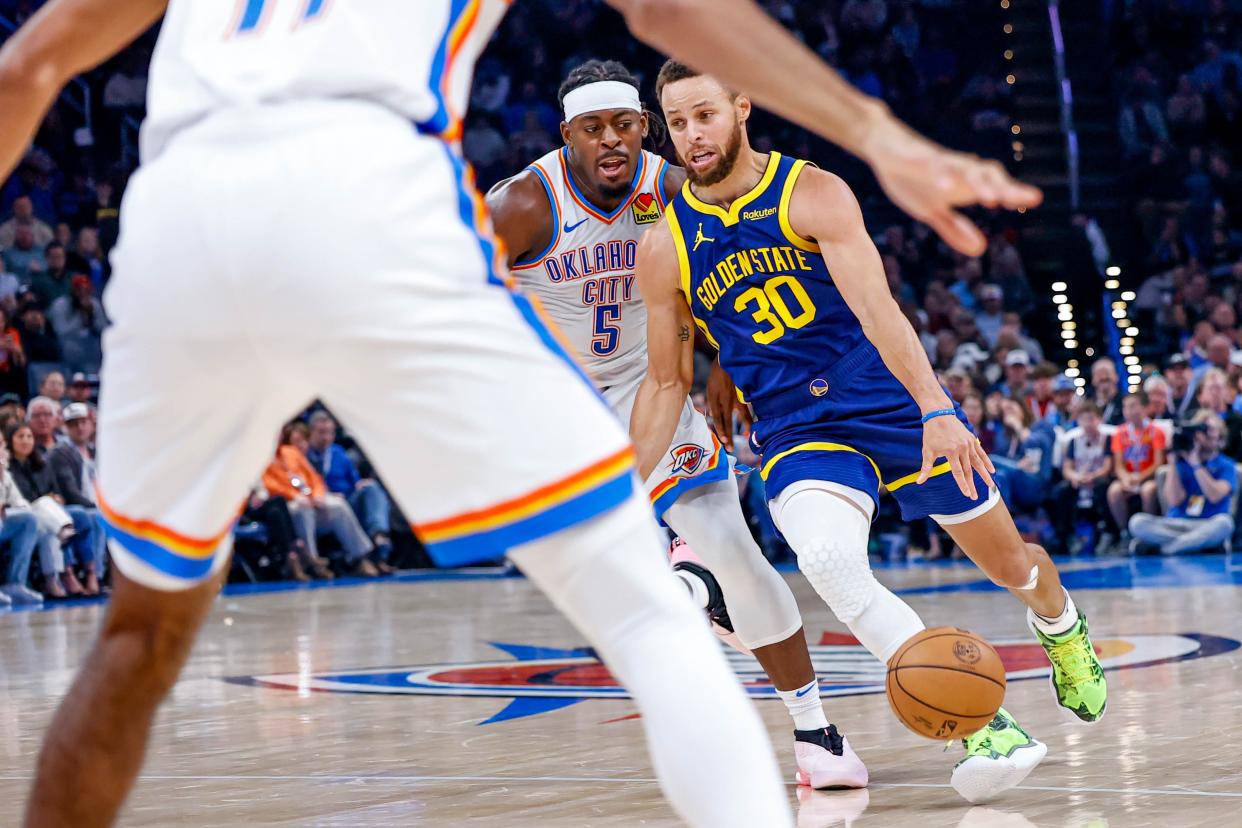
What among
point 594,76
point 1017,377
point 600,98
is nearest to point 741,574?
point 600,98

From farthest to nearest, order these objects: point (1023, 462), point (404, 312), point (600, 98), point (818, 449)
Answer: point (1023, 462) < point (600, 98) < point (818, 449) < point (404, 312)

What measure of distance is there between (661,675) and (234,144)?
91 cm

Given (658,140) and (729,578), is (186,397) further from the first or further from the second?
(658,140)

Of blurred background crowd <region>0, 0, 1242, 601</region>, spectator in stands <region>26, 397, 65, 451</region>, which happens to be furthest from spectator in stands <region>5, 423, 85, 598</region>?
spectator in stands <region>26, 397, 65, 451</region>

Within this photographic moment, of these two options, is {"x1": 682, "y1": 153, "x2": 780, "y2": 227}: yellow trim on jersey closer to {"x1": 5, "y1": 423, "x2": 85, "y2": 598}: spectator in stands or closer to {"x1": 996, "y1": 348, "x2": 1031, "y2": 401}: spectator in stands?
{"x1": 5, "y1": 423, "x2": 85, "y2": 598}: spectator in stands

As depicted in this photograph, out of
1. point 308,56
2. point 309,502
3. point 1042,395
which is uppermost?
point 308,56

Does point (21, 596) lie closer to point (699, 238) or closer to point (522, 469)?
point (699, 238)

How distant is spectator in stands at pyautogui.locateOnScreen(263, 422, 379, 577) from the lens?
14234 mm

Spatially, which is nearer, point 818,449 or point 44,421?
point 818,449

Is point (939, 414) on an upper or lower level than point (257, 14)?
lower

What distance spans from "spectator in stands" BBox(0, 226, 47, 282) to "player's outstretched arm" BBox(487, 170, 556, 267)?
37.1ft

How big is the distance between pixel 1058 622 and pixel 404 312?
3.39 meters

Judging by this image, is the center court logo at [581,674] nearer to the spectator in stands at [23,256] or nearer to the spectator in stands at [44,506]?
the spectator in stands at [44,506]

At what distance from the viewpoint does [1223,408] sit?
43.8 feet
